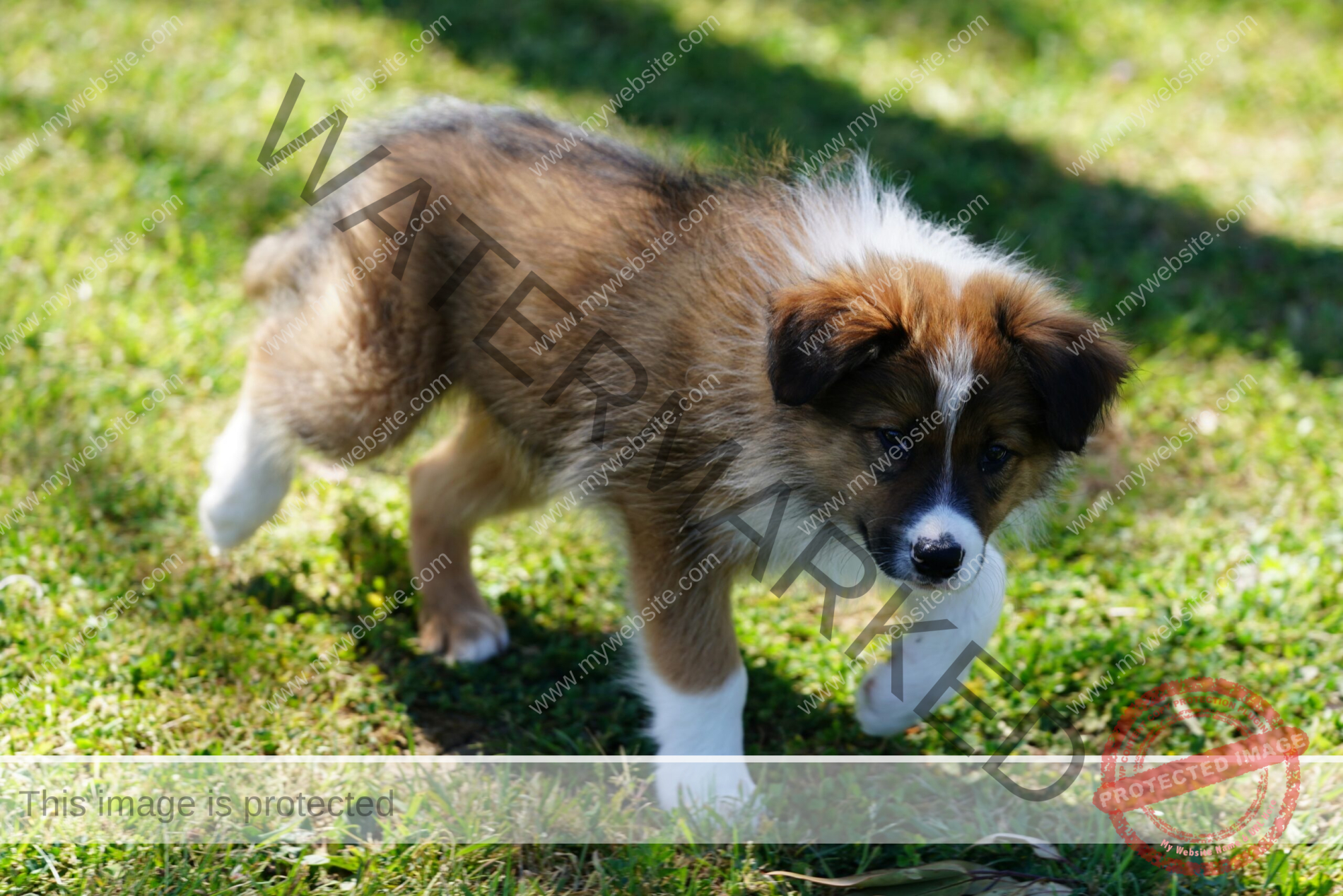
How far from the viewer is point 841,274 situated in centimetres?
314

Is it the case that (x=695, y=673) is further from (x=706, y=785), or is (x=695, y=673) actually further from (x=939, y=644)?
(x=939, y=644)

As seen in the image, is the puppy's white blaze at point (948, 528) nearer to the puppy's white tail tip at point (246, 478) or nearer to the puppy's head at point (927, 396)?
the puppy's head at point (927, 396)

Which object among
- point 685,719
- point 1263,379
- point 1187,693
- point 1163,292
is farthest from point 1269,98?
point 685,719

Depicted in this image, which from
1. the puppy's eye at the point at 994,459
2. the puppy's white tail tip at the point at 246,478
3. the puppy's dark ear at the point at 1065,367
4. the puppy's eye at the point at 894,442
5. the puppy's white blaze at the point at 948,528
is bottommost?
the puppy's white tail tip at the point at 246,478

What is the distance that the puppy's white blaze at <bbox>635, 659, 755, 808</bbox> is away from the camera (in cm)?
337

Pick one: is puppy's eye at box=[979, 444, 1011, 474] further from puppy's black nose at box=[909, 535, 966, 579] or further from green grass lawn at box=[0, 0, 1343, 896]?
green grass lawn at box=[0, 0, 1343, 896]

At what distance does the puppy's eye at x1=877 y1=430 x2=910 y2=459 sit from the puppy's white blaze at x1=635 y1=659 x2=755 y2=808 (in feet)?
2.74

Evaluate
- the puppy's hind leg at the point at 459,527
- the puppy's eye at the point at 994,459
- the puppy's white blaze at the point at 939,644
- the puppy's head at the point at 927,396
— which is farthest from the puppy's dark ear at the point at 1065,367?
the puppy's hind leg at the point at 459,527

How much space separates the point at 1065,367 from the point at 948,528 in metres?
0.53

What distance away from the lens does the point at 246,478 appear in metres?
4.05

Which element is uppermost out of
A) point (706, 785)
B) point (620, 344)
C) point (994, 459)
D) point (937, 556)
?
point (994, 459)

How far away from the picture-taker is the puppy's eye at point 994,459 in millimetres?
3078

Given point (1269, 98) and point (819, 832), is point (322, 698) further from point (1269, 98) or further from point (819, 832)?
point (1269, 98)

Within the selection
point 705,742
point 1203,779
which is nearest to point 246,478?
point 705,742
